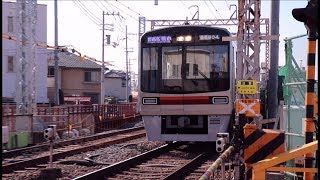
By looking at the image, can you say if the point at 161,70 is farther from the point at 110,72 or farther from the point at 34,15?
the point at 110,72

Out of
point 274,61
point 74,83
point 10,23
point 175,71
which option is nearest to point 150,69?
point 175,71

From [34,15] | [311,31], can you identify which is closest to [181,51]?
[311,31]

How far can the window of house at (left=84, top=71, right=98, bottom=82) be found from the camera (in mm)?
54969

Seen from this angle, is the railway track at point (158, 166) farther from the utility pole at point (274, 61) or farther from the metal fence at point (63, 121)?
the metal fence at point (63, 121)

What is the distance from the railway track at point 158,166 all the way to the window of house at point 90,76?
40.1 metres

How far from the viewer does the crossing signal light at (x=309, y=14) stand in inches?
185

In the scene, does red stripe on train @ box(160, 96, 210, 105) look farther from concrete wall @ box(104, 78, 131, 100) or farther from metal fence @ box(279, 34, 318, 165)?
concrete wall @ box(104, 78, 131, 100)

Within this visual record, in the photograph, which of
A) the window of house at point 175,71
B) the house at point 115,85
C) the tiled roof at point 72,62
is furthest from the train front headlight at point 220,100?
the house at point 115,85

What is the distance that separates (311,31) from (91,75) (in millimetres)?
51047

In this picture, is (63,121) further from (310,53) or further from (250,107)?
(310,53)

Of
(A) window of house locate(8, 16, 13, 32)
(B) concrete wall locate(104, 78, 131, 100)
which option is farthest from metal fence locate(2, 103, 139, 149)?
(B) concrete wall locate(104, 78, 131, 100)

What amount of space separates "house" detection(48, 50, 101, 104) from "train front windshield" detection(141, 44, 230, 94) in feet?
128

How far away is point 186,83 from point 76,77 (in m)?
41.3

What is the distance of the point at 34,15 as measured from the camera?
22.1m
